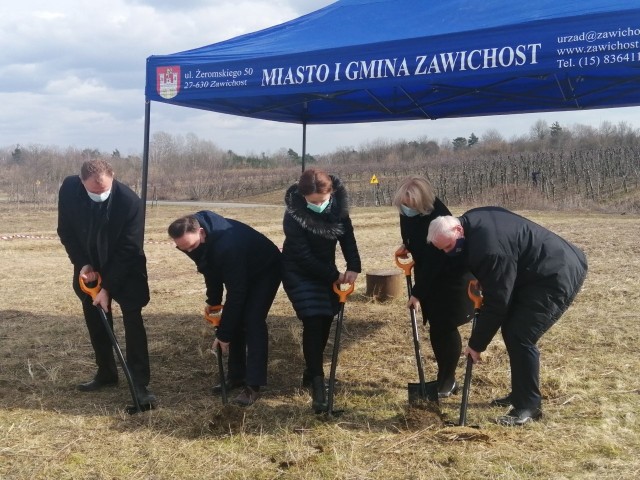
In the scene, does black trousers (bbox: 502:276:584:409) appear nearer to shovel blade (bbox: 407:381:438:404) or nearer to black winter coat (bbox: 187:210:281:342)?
shovel blade (bbox: 407:381:438:404)

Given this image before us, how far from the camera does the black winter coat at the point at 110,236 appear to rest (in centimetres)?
427

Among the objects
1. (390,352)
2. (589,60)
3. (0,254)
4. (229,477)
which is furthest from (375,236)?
(229,477)

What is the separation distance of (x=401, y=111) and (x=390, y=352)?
3054 mm

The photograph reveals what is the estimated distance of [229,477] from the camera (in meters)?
3.25

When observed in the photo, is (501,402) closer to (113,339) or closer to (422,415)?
(422,415)

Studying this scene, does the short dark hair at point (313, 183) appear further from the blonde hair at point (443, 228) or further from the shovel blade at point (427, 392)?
the shovel blade at point (427, 392)

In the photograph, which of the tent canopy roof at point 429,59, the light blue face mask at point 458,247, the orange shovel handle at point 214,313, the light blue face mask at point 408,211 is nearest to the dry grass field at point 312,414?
the orange shovel handle at point 214,313

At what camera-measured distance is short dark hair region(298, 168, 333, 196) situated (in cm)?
398

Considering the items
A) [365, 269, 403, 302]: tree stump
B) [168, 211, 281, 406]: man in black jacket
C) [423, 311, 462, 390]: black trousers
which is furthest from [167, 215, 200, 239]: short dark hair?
[365, 269, 403, 302]: tree stump

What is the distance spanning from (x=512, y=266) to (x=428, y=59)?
1809 mm

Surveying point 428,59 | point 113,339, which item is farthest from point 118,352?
point 428,59

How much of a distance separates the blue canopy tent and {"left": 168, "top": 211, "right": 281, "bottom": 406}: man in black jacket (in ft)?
4.73

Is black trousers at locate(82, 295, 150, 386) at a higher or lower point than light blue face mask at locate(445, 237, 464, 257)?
lower

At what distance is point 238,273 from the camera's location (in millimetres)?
4090
